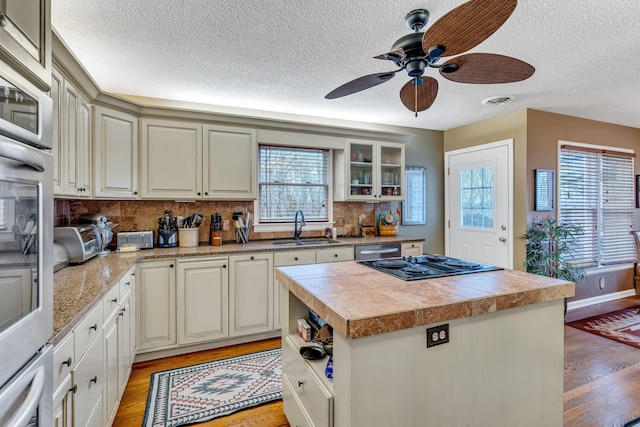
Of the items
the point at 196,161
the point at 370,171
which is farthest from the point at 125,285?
the point at 370,171

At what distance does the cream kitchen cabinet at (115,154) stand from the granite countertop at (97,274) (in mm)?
559

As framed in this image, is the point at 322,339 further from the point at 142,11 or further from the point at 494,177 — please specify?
the point at 494,177

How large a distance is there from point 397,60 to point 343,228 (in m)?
2.62

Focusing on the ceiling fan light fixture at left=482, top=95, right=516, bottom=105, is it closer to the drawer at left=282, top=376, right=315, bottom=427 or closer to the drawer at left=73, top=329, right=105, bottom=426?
the drawer at left=282, top=376, right=315, bottom=427

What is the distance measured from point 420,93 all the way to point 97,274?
2.30 meters

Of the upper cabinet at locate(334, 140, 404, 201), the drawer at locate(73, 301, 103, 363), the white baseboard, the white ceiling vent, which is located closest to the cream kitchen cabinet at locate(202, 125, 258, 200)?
the upper cabinet at locate(334, 140, 404, 201)

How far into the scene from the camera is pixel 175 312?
2.78 m

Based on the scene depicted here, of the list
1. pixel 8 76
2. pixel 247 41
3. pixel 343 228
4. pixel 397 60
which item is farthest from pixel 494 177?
pixel 8 76

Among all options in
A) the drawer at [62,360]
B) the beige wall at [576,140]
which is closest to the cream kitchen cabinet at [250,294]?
the drawer at [62,360]

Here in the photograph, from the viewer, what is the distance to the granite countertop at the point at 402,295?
1.19m

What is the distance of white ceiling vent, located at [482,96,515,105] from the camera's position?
3260mm

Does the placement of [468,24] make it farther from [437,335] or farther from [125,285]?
[125,285]

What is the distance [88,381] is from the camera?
141cm

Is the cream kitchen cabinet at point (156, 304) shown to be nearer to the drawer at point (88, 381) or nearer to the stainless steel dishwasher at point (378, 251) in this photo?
the drawer at point (88, 381)
